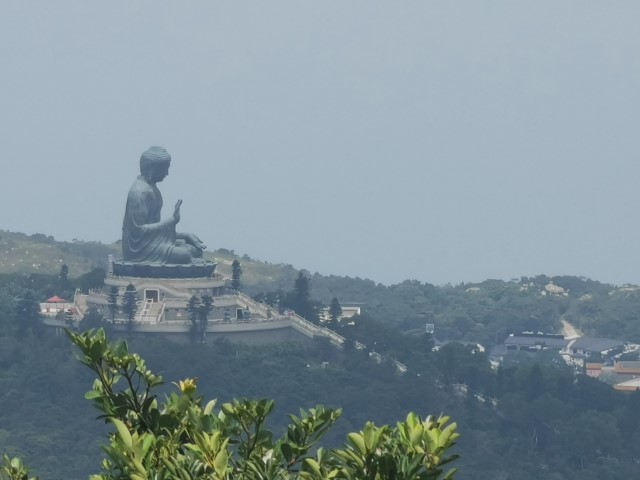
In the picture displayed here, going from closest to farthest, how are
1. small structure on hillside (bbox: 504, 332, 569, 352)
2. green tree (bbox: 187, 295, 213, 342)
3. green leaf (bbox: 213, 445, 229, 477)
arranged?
green leaf (bbox: 213, 445, 229, 477) < green tree (bbox: 187, 295, 213, 342) < small structure on hillside (bbox: 504, 332, 569, 352)

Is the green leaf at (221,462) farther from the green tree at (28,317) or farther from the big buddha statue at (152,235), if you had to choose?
the green tree at (28,317)

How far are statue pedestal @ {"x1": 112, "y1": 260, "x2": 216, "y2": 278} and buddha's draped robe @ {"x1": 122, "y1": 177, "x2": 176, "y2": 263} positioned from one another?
30 cm

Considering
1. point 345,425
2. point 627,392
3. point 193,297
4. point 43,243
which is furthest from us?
point 43,243

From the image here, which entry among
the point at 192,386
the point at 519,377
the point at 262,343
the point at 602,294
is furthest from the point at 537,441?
the point at 192,386

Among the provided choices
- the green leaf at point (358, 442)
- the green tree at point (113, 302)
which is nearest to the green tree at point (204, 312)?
the green tree at point (113, 302)

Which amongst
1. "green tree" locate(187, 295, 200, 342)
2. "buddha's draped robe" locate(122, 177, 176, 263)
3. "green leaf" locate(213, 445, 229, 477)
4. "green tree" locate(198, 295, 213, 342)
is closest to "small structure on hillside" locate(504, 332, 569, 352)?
"green tree" locate(198, 295, 213, 342)

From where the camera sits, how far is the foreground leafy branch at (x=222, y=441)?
1575cm

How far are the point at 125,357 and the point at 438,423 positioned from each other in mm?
2223

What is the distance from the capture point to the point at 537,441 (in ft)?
246

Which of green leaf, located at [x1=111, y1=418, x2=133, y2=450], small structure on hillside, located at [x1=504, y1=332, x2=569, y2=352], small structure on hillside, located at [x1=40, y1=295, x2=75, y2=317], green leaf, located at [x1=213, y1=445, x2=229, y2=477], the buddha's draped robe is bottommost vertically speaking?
green leaf, located at [x1=213, y1=445, x2=229, y2=477]

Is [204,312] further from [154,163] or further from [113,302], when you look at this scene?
[154,163]

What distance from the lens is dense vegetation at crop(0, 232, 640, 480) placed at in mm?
71438

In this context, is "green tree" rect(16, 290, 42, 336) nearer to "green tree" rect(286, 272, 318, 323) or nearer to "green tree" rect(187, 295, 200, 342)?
"green tree" rect(187, 295, 200, 342)

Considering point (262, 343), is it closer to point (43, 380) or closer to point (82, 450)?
point (43, 380)
